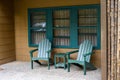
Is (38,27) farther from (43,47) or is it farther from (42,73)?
(42,73)

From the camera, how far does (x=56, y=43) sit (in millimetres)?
7621

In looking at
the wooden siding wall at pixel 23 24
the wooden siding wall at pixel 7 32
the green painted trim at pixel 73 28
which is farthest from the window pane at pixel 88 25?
the wooden siding wall at pixel 7 32

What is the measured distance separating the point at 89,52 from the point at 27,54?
2441mm

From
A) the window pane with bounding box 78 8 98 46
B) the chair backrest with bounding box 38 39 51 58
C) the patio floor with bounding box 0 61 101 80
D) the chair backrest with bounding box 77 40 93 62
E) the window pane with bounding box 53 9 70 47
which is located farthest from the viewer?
the window pane with bounding box 53 9 70 47

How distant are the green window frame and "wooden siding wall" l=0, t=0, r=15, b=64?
630 millimetres

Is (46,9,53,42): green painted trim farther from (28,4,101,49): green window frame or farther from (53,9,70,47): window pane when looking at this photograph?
(53,9,70,47): window pane

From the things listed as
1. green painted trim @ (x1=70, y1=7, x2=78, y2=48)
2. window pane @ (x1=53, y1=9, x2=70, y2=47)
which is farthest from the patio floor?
window pane @ (x1=53, y1=9, x2=70, y2=47)

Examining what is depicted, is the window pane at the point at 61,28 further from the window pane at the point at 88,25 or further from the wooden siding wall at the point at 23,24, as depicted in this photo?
the window pane at the point at 88,25

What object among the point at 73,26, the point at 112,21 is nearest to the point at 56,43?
the point at 73,26

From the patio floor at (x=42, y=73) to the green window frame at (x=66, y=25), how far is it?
0.91m

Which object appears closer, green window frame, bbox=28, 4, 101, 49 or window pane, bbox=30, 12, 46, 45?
green window frame, bbox=28, 4, 101, 49

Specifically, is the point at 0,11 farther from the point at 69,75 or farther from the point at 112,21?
the point at 112,21

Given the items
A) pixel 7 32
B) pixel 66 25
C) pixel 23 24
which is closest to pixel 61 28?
pixel 66 25

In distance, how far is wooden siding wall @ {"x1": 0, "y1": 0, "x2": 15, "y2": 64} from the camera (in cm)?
745
